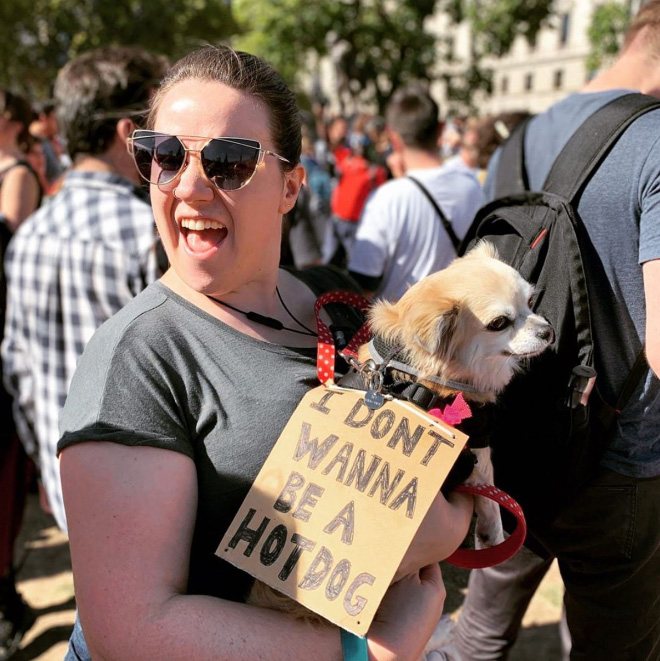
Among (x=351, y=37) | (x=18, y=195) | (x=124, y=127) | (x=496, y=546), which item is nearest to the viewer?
(x=496, y=546)

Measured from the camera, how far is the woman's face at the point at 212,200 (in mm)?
1464

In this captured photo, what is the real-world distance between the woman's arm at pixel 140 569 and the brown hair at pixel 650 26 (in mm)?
2192

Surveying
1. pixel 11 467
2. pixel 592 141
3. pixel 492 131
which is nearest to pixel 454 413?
pixel 592 141

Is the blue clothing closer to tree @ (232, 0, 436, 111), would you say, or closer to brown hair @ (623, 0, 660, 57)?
brown hair @ (623, 0, 660, 57)

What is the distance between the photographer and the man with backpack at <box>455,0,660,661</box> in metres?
1.84

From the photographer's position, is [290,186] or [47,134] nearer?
[290,186]

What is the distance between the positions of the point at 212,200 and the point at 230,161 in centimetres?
10

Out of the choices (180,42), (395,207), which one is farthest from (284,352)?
(180,42)

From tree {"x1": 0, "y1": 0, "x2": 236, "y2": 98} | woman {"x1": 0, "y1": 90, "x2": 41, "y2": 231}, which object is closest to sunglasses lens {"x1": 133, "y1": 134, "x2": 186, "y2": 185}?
woman {"x1": 0, "y1": 90, "x2": 41, "y2": 231}

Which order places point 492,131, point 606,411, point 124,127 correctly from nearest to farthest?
point 606,411
point 124,127
point 492,131

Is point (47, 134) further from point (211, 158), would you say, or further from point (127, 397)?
point (127, 397)

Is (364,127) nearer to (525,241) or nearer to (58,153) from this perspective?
(58,153)

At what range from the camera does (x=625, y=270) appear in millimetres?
1896

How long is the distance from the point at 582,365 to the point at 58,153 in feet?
28.5
